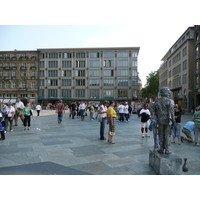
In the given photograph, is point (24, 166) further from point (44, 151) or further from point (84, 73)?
point (84, 73)

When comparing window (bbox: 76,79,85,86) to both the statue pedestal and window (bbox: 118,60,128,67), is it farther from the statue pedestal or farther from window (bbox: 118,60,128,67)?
the statue pedestal

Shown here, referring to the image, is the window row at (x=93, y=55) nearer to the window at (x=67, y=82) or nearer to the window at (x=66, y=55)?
the window at (x=66, y=55)

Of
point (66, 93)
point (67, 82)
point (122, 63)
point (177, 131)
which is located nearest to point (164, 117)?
point (177, 131)

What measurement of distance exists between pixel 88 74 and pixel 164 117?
61248mm

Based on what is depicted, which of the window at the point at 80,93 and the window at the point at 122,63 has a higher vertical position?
the window at the point at 122,63

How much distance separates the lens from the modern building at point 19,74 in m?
68.0

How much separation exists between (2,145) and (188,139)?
303 inches

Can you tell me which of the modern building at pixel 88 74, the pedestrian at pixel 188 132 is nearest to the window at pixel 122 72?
the modern building at pixel 88 74

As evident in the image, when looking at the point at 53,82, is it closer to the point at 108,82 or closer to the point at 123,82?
the point at 108,82

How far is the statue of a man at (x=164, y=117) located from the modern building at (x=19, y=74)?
65.7 m

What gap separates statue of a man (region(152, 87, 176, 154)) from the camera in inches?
203

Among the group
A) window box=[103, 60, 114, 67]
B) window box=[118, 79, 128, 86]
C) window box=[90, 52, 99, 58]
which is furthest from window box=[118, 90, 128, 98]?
window box=[90, 52, 99, 58]

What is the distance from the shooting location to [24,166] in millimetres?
5398

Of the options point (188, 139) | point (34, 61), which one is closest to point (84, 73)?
point (34, 61)
